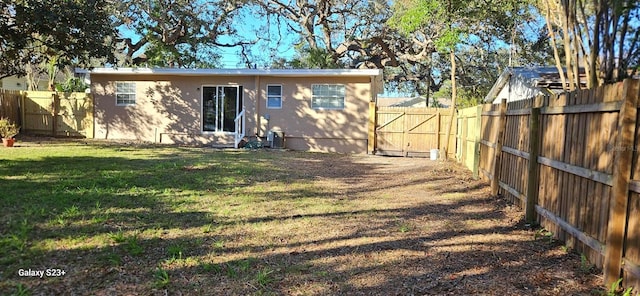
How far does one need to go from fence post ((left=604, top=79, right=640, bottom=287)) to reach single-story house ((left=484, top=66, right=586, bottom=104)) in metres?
6.40

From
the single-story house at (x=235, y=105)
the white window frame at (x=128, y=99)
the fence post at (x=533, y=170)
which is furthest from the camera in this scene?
the white window frame at (x=128, y=99)

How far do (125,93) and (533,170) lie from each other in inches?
629

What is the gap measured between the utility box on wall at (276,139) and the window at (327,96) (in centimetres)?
165

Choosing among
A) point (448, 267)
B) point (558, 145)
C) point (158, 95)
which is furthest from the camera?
point (158, 95)

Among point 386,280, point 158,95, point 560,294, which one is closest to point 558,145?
point 560,294

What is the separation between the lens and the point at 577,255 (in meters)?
3.84

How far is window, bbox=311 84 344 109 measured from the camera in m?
15.6

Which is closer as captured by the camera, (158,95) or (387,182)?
(387,182)

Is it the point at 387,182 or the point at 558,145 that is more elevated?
the point at 558,145

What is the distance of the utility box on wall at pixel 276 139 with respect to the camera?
1565 cm

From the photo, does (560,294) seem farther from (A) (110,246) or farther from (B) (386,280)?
(A) (110,246)

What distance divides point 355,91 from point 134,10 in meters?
10.3

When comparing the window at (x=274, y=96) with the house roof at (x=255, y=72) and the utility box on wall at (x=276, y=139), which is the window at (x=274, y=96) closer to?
the house roof at (x=255, y=72)

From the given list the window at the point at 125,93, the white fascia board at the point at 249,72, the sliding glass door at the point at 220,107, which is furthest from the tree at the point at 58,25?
the window at the point at 125,93
